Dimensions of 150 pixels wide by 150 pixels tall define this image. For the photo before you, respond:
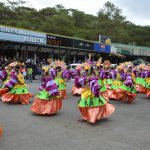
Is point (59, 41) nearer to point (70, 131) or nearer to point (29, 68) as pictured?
point (29, 68)

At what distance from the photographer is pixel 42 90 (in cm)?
1014

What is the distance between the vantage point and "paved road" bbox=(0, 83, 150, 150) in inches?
260

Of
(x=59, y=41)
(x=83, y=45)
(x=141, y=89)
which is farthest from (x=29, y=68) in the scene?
(x=83, y=45)

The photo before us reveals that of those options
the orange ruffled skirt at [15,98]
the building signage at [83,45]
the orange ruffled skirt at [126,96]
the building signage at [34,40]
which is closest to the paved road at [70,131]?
the orange ruffled skirt at [15,98]

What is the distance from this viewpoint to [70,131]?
25.9ft

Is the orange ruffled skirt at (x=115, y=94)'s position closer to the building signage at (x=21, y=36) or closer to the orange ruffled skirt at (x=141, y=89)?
the orange ruffled skirt at (x=141, y=89)

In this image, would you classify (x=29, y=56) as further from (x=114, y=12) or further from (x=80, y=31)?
(x=114, y=12)

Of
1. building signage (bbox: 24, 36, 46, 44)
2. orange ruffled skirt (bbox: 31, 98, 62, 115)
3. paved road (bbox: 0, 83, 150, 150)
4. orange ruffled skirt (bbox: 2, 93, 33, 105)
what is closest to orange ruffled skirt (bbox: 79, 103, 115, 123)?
paved road (bbox: 0, 83, 150, 150)

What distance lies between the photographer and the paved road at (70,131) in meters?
6.61

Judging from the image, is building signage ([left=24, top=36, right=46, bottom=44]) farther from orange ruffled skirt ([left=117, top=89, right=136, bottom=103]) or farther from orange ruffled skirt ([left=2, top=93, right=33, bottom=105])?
orange ruffled skirt ([left=2, top=93, right=33, bottom=105])

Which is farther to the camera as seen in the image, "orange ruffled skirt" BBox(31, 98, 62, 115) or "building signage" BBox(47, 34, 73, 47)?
"building signage" BBox(47, 34, 73, 47)

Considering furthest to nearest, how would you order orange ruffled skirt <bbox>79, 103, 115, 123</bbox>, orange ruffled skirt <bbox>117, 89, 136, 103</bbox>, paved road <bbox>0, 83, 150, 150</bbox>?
orange ruffled skirt <bbox>117, 89, 136, 103</bbox> < orange ruffled skirt <bbox>79, 103, 115, 123</bbox> < paved road <bbox>0, 83, 150, 150</bbox>

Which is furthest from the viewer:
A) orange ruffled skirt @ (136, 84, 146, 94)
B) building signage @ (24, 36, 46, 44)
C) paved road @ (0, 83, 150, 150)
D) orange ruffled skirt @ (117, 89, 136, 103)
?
building signage @ (24, 36, 46, 44)

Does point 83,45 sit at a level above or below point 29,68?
above
